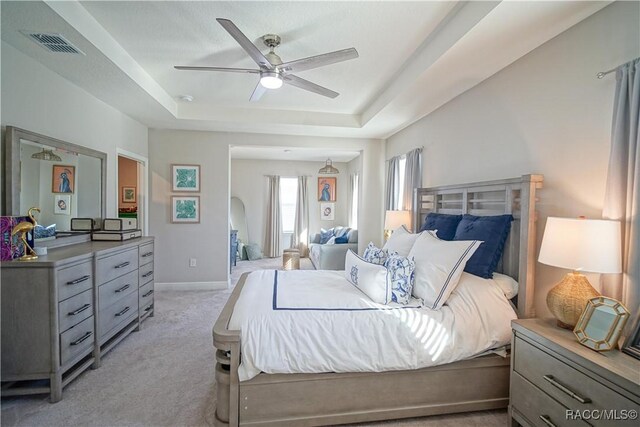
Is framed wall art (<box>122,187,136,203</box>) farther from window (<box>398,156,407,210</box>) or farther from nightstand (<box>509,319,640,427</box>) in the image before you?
nightstand (<box>509,319,640,427</box>)

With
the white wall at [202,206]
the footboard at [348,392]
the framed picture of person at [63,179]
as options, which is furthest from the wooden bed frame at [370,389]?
Answer: the white wall at [202,206]

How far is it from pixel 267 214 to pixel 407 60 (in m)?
5.48

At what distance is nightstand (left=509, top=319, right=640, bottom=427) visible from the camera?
119 centimetres

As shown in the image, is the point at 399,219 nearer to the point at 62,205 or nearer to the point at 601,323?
the point at 601,323

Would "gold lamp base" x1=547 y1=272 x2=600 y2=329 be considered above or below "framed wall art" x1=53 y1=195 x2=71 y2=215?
below

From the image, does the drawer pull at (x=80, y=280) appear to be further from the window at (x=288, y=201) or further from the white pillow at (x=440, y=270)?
the window at (x=288, y=201)

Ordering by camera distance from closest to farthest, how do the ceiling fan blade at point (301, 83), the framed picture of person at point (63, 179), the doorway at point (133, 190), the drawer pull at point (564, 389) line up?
the drawer pull at point (564, 389) < the ceiling fan blade at point (301, 83) < the framed picture of person at point (63, 179) < the doorway at point (133, 190)

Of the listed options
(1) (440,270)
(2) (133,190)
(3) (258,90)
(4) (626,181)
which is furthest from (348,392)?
(2) (133,190)

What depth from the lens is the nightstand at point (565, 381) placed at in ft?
3.92

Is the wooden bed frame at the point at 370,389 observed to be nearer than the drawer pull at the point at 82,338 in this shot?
Yes

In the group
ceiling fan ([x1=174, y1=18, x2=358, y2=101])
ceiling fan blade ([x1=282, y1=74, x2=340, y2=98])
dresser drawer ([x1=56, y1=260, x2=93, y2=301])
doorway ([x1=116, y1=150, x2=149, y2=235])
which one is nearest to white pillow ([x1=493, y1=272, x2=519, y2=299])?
ceiling fan ([x1=174, y1=18, x2=358, y2=101])

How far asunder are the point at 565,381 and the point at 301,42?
9.03 ft

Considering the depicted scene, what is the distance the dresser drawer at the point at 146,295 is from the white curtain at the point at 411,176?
10.9 feet

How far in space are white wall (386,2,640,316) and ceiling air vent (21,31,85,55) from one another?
3.32m
